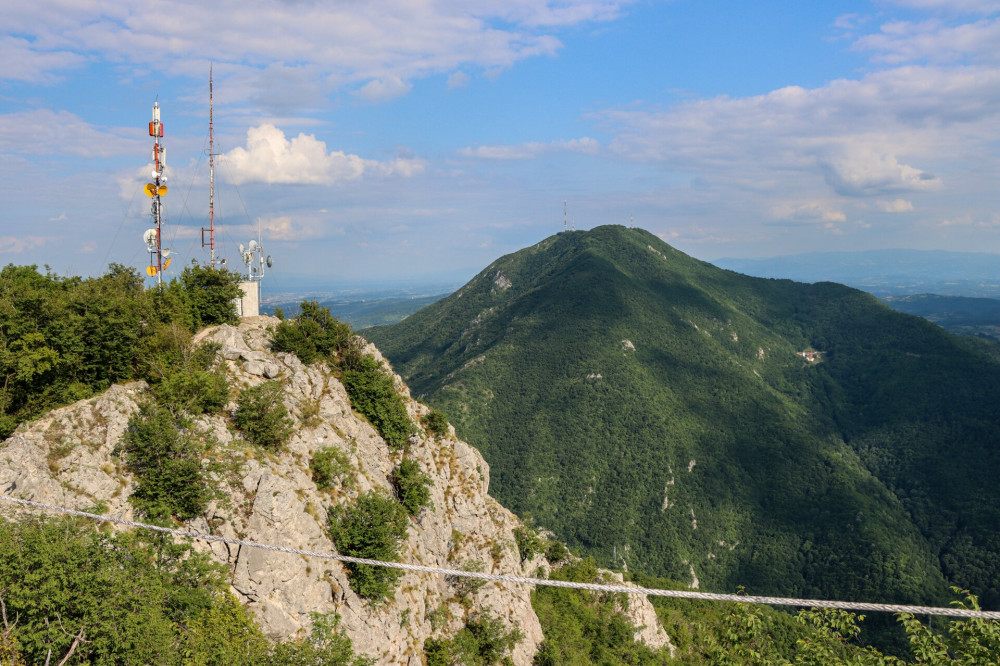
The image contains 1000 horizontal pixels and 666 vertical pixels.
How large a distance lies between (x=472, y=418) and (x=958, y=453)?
11562 cm

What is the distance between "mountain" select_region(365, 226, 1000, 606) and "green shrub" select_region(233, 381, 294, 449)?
89.9m

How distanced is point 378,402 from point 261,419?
8406 millimetres

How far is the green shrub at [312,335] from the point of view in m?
29.3

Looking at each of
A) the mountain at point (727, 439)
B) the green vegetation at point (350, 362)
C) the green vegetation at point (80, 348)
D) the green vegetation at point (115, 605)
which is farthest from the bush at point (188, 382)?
the mountain at point (727, 439)

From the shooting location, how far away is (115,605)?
48.8 feet

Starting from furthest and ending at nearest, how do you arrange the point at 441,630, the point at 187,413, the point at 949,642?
the point at 441,630 → the point at 187,413 → the point at 949,642

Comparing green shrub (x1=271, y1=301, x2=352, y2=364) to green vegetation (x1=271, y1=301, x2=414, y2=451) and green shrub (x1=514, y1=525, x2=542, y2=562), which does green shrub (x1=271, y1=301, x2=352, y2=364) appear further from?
green shrub (x1=514, y1=525, x2=542, y2=562)

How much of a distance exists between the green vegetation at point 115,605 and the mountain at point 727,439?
9319cm

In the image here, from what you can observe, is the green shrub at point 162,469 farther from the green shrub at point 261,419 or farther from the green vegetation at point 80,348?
the green shrub at point 261,419

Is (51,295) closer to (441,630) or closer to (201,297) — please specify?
(201,297)

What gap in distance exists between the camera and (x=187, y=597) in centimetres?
1694

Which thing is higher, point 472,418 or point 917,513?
point 472,418

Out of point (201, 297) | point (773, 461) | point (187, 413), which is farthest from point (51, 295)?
point (773, 461)

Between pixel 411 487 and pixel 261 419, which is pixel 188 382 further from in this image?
pixel 411 487
